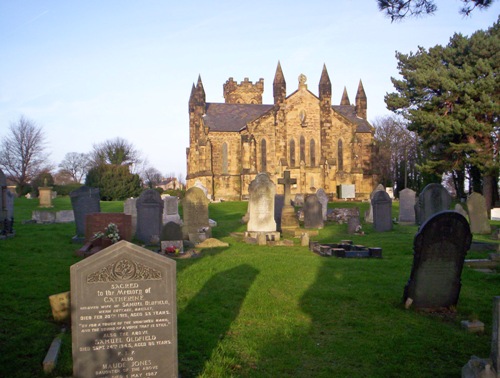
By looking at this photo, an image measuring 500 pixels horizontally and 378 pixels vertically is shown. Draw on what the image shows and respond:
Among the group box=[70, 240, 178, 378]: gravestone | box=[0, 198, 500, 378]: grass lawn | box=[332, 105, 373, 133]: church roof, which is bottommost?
box=[0, 198, 500, 378]: grass lawn

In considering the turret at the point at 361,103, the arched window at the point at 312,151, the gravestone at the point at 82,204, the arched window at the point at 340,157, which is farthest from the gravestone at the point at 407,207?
the turret at the point at 361,103

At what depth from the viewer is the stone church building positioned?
49000mm

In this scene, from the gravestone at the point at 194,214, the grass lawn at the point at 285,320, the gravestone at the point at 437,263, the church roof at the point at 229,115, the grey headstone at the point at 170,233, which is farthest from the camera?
the church roof at the point at 229,115

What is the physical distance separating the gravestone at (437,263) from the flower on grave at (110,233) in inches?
325

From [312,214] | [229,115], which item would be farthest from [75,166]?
[312,214]

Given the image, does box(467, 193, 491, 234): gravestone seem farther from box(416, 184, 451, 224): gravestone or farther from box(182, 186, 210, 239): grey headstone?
box(182, 186, 210, 239): grey headstone

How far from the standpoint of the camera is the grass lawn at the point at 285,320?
6.11 m

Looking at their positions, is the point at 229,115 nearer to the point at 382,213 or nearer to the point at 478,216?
the point at 382,213

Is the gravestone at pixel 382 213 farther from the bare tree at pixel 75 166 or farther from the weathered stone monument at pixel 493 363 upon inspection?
the bare tree at pixel 75 166

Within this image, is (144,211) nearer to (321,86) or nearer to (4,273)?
(4,273)

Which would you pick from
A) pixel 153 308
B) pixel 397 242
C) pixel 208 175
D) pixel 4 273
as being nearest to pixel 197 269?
pixel 4 273

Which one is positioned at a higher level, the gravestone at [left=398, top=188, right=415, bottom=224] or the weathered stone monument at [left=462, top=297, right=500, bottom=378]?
the gravestone at [left=398, top=188, right=415, bottom=224]

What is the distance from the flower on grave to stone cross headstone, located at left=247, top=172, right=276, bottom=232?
615 cm

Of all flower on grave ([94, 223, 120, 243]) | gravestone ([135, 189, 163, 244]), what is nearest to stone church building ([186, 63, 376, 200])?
gravestone ([135, 189, 163, 244])
